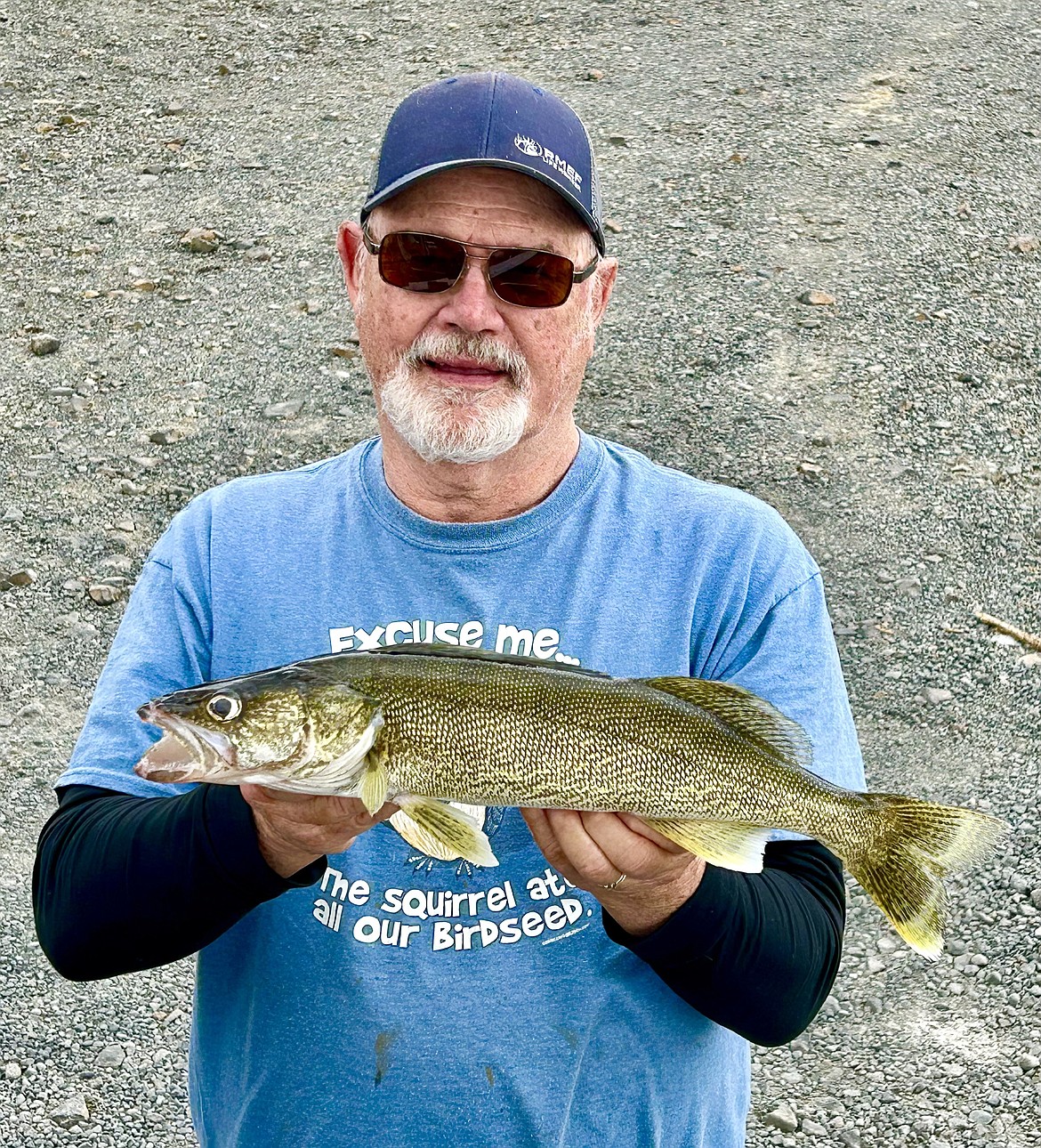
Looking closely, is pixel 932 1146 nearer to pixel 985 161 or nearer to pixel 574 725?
pixel 574 725

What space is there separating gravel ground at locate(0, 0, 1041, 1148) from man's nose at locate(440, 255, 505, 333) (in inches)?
164

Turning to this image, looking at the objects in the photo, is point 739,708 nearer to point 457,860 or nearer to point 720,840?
point 720,840

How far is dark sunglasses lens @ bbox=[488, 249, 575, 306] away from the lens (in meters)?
3.61

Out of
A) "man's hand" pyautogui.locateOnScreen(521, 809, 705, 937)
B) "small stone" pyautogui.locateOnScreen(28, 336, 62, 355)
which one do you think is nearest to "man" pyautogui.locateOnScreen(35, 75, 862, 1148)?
"man's hand" pyautogui.locateOnScreen(521, 809, 705, 937)

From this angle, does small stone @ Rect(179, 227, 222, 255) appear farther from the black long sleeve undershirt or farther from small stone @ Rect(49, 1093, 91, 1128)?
the black long sleeve undershirt

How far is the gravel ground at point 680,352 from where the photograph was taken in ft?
21.5

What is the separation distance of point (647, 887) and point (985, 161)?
12.4 m

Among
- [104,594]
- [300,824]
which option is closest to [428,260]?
[300,824]

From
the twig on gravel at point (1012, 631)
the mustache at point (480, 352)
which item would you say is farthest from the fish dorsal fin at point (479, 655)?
the twig on gravel at point (1012, 631)

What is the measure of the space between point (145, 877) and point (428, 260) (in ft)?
5.55

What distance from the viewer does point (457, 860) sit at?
3.29 meters

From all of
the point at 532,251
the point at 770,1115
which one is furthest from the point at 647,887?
the point at 770,1115

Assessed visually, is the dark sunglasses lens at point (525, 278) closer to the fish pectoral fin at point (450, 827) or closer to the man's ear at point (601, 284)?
the man's ear at point (601, 284)

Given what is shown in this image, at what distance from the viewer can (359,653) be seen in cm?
322
